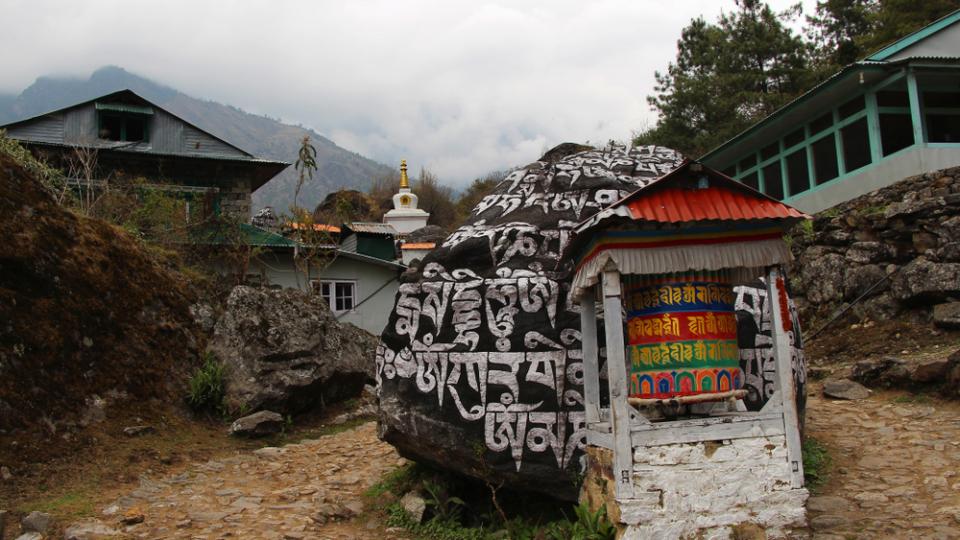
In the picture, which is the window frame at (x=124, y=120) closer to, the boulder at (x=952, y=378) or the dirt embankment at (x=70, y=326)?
the dirt embankment at (x=70, y=326)

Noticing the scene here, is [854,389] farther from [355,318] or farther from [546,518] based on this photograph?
[355,318]

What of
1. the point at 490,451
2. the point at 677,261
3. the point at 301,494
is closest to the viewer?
the point at 677,261

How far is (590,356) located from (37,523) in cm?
560

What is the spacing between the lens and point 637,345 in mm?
6547

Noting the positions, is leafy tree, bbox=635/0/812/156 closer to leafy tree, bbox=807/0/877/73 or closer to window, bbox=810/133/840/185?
leafy tree, bbox=807/0/877/73

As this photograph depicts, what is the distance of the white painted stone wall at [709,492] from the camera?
234 inches

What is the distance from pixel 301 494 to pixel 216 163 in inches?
612

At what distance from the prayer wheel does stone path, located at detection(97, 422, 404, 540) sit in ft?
11.2

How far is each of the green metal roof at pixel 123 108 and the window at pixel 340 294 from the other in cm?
801

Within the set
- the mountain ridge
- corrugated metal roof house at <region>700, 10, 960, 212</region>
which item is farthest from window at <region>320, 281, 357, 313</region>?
the mountain ridge

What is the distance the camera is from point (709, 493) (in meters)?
6.01

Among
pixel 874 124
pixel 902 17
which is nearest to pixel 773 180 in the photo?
pixel 874 124

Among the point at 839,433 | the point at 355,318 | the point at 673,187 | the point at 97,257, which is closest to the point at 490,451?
the point at 673,187

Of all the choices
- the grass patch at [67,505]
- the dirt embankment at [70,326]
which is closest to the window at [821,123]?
the dirt embankment at [70,326]
